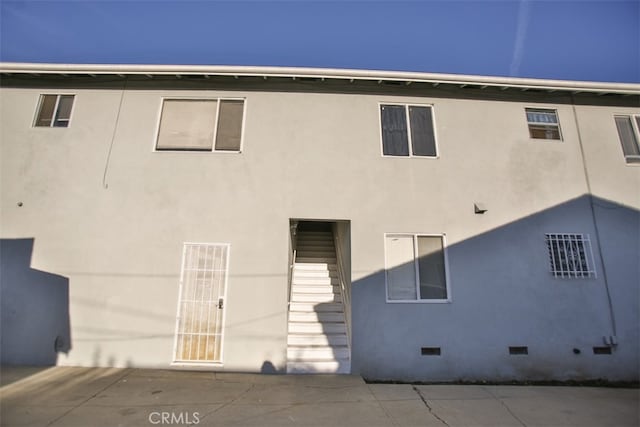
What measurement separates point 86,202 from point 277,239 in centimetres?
392

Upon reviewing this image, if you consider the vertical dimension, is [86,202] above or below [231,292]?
above

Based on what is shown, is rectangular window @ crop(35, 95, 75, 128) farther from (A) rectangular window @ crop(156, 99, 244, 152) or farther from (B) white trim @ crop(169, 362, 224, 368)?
(B) white trim @ crop(169, 362, 224, 368)

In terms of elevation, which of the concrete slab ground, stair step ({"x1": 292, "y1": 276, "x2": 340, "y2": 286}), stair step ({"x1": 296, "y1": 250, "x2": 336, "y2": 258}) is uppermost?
stair step ({"x1": 296, "y1": 250, "x2": 336, "y2": 258})

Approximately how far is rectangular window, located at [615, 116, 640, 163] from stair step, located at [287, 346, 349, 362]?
25.1 ft

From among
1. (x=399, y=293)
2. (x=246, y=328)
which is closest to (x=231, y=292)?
(x=246, y=328)

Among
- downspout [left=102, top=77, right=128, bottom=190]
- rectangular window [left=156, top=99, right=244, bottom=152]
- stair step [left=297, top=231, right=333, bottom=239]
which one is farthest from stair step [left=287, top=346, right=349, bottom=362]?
downspout [left=102, top=77, right=128, bottom=190]

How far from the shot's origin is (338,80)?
249 inches

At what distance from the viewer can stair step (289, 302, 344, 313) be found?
6.22 meters

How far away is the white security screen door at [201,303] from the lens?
5297 millimetres

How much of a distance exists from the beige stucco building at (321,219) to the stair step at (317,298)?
0.04 meters

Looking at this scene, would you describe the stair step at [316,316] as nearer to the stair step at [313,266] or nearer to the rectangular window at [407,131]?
the stair step at [313,266]

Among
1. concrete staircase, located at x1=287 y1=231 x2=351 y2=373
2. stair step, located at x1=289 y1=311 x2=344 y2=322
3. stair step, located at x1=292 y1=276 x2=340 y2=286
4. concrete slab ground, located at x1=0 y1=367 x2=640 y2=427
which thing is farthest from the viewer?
stair step, located at x1=292 y1=276 x2=340 y2=286

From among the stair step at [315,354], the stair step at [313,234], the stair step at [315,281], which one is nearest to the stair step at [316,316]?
the stair step at [315,354]

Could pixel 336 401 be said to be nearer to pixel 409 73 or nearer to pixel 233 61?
pixel 409 73
